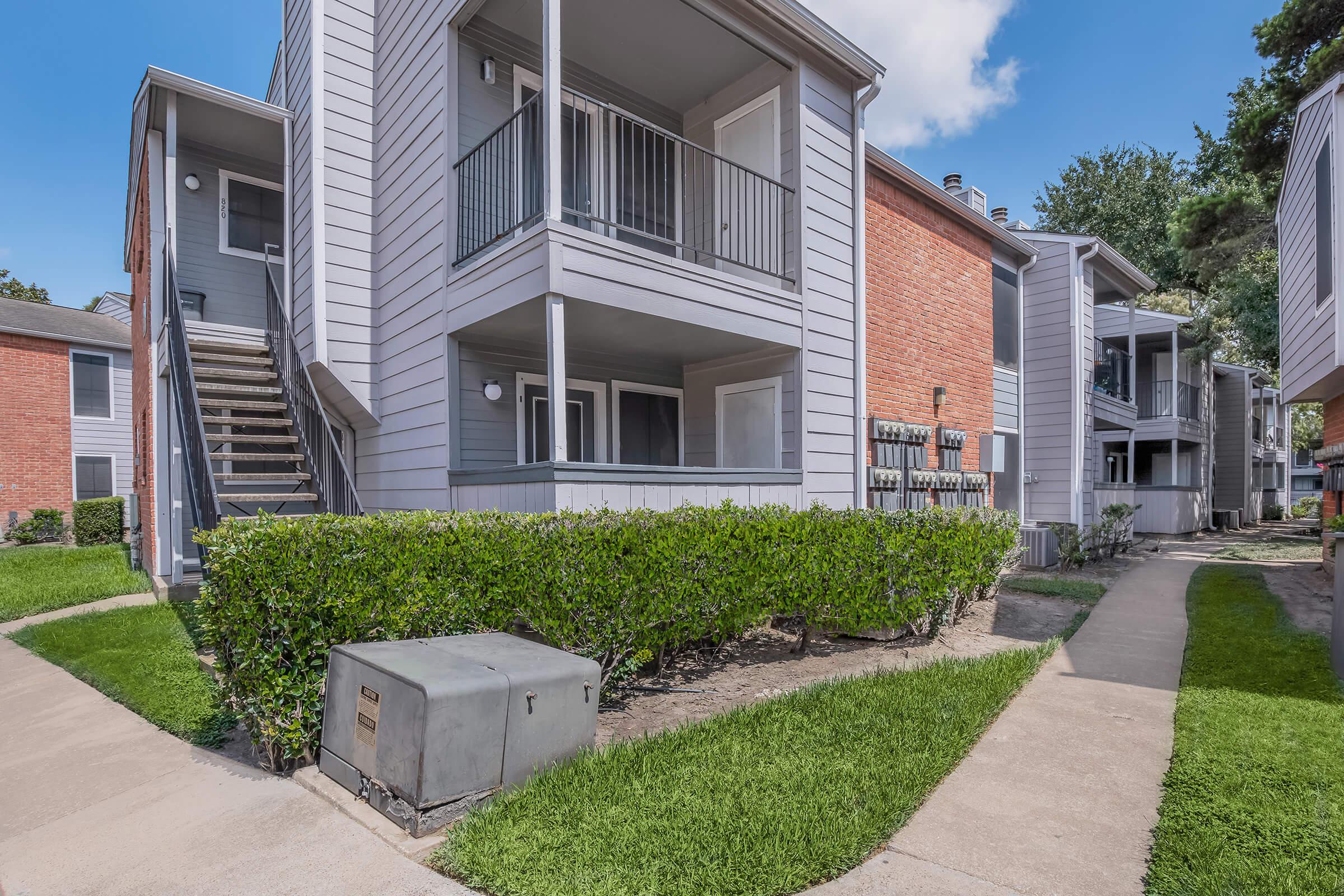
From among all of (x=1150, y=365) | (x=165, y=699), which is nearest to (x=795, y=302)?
(x=165, y=699)

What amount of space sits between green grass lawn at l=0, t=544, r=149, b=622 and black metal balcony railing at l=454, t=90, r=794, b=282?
23.2ft

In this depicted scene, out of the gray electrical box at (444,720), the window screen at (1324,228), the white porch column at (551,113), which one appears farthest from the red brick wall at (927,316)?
the gray electrical box at (444,720)

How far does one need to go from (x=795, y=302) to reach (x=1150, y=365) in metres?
19.7

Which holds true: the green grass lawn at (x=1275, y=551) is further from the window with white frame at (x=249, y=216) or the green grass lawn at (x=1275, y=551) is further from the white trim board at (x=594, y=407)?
the window with white frame at (x=249, y=216)

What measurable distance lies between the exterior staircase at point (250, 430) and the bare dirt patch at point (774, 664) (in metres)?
4.08

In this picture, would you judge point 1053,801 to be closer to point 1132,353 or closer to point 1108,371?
point 1108,371

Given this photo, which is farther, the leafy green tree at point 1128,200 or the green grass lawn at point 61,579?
the leafy green tree at point 1128,200

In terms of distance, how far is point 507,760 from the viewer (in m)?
3.26

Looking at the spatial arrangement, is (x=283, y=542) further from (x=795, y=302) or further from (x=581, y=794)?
(x=795, y=302)

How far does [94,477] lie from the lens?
19.3 metres

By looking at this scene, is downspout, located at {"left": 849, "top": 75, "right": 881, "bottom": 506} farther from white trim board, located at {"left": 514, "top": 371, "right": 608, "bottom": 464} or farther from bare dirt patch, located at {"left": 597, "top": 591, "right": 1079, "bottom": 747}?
white trim board, located at {"left": 514, "top": 371, "right": 608, "bottom": 464}

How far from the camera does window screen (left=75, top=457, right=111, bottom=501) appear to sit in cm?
1898

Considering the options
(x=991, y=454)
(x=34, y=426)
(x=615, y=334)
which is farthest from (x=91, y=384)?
(x=991, y=454)

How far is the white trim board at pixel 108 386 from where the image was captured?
1891 cm
